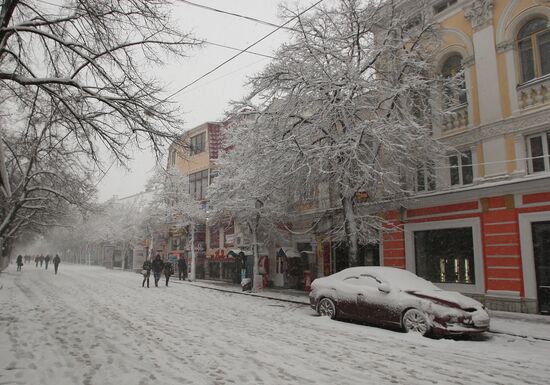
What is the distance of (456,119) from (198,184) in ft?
86.4

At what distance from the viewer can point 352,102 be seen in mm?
14594

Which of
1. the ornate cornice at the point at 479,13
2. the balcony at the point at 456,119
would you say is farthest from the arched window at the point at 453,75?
the ornate cornice at the point at 479,13

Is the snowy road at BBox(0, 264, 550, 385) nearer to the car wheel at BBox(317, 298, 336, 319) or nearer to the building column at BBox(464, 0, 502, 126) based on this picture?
the car wheel at BBox(317, 298, 336, 319)

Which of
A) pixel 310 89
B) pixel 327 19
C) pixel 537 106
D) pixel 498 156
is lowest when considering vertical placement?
pixel 498 156

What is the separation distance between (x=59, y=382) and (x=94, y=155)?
17.5 feet

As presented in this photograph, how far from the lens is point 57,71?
29.5 ft

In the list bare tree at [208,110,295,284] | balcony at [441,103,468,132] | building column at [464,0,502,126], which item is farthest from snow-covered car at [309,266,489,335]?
balcony at [441,103,468,132]

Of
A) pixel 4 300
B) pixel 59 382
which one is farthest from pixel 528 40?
pixel 4 300

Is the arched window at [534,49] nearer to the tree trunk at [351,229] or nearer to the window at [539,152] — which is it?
the window at [539,152]

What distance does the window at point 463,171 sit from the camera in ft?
53.3

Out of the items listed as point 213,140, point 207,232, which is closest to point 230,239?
point 207,232

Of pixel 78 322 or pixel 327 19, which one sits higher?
pixel 327 19

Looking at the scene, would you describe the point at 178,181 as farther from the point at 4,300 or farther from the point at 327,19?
the point at 327,19

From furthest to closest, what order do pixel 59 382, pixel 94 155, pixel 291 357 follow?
pixel 94 155 < pixel 291 357 < pixel 59 382
